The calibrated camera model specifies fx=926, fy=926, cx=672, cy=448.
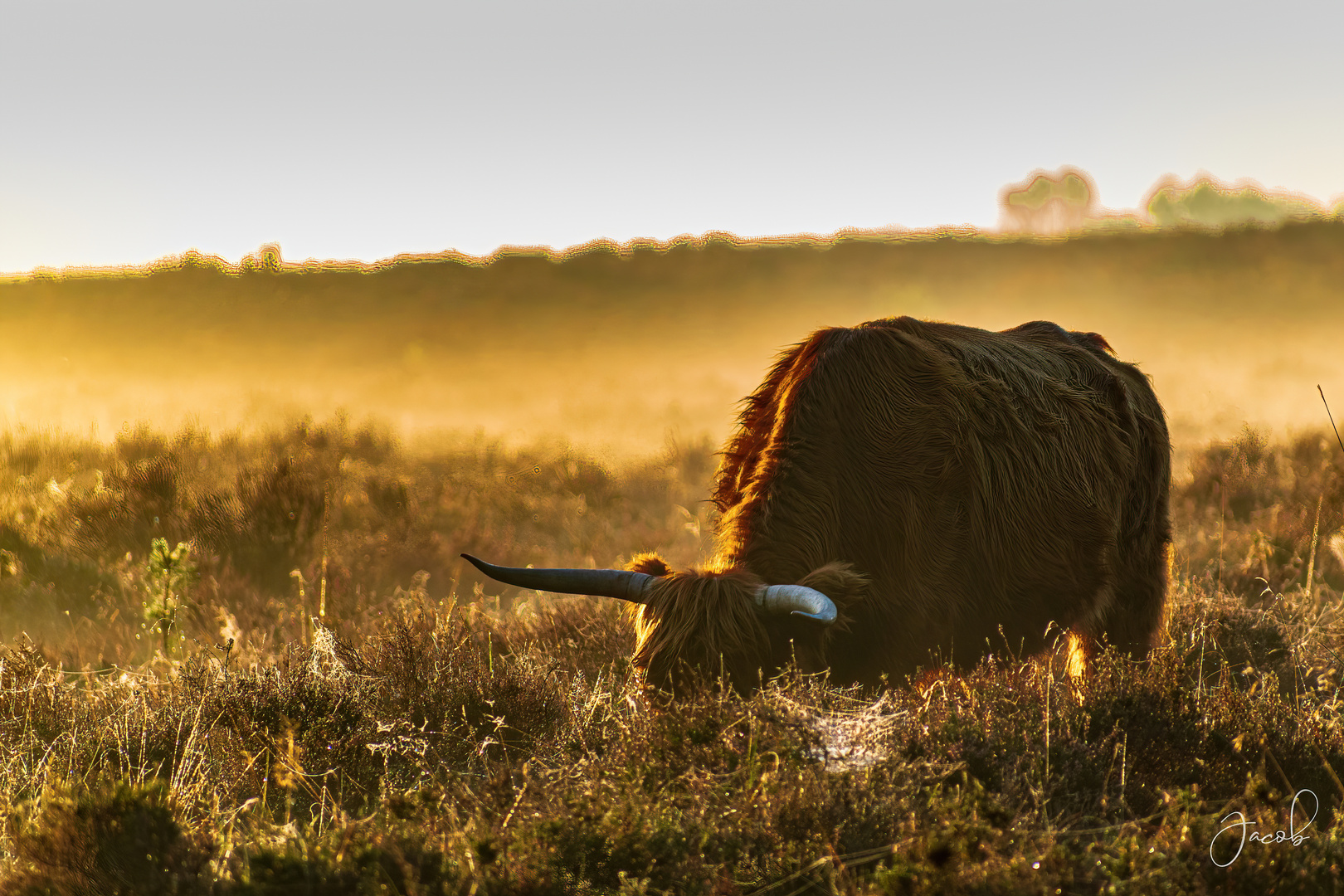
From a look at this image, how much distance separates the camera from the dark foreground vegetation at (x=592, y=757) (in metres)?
2.48

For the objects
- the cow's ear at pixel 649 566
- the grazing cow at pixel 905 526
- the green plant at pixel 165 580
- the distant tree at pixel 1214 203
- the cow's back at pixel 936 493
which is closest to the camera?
the grazing cow at pixel 905 526

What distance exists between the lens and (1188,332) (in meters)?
43.4

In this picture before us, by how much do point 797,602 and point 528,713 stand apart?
4.93 feet

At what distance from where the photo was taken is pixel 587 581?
12.2ft

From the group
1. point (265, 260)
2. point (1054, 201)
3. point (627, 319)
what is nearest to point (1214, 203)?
point (1054, 201)

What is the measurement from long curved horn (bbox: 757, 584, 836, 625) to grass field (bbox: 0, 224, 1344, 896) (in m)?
0.31

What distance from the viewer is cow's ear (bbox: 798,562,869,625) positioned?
3674 millimetres

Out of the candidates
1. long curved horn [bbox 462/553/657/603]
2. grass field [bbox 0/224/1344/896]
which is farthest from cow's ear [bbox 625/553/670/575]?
grass field [bbox 0/224/1344/896]

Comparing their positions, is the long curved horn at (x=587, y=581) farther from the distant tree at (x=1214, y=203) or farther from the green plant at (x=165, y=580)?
the distant tree at (x=1214, y=203)

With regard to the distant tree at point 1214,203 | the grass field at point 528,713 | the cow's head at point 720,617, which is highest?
the distant tree at point 1214,203

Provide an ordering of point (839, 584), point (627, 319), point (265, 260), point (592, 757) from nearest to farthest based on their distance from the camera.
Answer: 1. point (592, 757)
2. point (839, 584)
3. point (265, 260)
4. point (627, 319)
